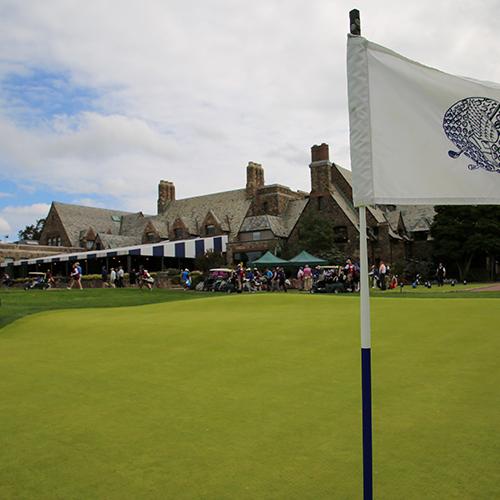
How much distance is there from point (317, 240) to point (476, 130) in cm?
4254

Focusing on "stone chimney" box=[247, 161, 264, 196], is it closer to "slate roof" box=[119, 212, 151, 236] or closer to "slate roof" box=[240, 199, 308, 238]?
"slate roof" box=[240, 199, 308, 238]

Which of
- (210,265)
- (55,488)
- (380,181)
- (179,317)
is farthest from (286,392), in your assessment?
(210,265)

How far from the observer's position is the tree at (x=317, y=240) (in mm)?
45688

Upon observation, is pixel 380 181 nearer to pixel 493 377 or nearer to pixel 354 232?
pixel 493 377

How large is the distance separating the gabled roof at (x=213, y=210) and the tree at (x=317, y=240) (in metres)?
10.4

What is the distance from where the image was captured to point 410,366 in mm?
6805

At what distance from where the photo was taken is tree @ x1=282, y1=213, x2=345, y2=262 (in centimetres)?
4569

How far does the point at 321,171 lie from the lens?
5000cm

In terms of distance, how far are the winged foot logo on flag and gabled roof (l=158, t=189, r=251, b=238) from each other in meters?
51.7

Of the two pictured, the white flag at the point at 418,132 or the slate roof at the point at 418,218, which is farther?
the slate roof at the point at 418,218

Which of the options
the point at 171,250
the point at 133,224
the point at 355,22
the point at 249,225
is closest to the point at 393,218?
the point at 249,225

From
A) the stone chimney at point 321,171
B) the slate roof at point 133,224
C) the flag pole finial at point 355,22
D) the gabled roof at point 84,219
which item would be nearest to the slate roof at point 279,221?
the stone chimney at point 321,171

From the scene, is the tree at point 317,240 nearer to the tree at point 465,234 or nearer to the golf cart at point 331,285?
the tree at point 465,234

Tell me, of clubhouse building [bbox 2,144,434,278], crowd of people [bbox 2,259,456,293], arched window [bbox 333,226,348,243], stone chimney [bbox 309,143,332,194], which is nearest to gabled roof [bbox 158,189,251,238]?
clubhouse building [bbox 2,144,434,278]
